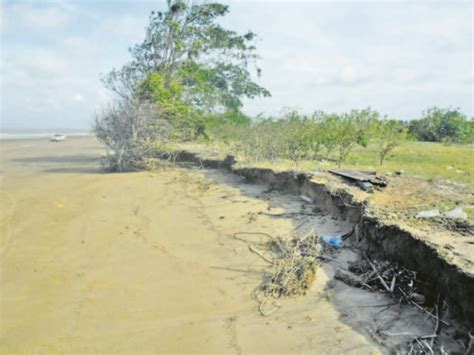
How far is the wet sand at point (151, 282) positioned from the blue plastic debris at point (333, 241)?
0.44 meters

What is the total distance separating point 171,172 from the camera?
1315 centimetres

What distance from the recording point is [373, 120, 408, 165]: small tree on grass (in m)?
11.0

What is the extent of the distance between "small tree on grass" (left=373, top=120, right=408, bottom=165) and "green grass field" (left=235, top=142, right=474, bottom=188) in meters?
0.47

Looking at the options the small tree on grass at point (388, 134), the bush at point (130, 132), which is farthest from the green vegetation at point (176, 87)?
the small tree on grass at point (388, 134)

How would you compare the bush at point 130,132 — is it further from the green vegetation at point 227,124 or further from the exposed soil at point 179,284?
the exposed soil at point 179,284

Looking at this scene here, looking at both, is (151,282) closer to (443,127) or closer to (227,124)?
(227,124)

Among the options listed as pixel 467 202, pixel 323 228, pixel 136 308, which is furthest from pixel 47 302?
pixel 467 202

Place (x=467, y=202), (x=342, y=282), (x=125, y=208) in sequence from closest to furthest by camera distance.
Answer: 1. (x=342, y=282)
2. (x=467, y=202)
3. (x=125, y=208)

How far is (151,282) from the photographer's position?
4.80 m

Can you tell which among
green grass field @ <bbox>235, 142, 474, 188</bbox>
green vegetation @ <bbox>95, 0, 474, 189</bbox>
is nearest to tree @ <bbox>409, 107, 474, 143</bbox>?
green vegetation @ <bbox>95, 0, 474, 189</bbox>

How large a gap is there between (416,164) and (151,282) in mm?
8500

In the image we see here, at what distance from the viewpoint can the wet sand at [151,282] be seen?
362 centimetres

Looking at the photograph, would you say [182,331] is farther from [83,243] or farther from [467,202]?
[467,202]

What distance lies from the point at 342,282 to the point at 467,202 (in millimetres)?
2702
